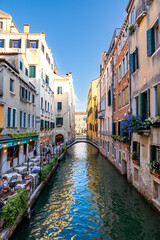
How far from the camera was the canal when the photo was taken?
6.96 m

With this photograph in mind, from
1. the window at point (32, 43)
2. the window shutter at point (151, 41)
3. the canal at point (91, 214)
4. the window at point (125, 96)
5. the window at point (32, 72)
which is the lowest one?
the canal at point (91, 214)

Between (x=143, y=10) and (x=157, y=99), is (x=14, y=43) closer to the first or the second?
(x=143, y=10)

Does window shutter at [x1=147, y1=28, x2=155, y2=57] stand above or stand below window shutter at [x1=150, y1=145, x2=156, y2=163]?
above

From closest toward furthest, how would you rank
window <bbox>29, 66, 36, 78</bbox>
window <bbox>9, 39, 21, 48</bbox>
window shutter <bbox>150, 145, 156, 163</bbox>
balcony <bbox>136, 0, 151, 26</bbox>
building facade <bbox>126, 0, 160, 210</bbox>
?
building facade <bbox>126, 0, 160, 210</bbox> < window shutter <bbox>150, 145, 156, 163</bbox> < balcony <bbox>136, 0, 151, 26</bbox> < window <bbox>29, 66, 36, 78</bbox> < window <bbox>9, 39, 21, 48</bbox>

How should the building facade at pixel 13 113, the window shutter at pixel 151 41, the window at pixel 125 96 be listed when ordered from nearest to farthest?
the window shutter at pixel 151 41 < the building facade at pixel 13 113 < the window at pixel 125 96

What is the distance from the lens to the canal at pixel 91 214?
6961 millimetres

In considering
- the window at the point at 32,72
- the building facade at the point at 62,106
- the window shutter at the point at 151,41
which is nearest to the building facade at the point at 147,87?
the window shutter at the point at 151,41

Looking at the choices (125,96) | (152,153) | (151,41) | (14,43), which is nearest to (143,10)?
(151,41)

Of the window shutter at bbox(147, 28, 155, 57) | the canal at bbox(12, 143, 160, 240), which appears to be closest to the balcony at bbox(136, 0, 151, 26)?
the window shutter at bbox(147, 28, 155, 57)

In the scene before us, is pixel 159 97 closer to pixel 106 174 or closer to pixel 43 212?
pixel 43 212

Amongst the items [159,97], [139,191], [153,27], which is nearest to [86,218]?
[139,191]

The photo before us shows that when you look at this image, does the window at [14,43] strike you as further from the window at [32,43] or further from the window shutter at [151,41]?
the window shutter at [151,41]

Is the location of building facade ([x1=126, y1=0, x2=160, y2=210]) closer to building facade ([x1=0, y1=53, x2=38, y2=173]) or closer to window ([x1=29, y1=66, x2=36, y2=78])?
building facade ([x1=0, y1=53, x2=38, y2=173])

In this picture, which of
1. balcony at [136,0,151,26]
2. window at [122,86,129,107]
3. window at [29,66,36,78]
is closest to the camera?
balcony at [136,0,151,26]
